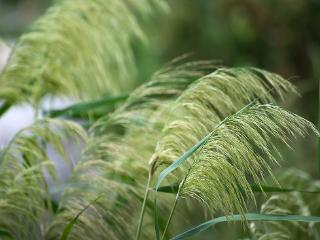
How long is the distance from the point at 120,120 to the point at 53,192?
0.32m

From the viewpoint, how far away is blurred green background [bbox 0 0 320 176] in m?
5.89

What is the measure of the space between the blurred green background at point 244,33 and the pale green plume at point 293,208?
122 inches

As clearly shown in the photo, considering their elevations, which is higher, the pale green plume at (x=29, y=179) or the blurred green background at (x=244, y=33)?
the pale green plume at (x=29, y=179)

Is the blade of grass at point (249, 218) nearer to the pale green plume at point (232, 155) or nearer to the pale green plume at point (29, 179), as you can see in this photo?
the pale green plume at point (232, 155)

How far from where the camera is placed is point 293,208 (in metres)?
2.59

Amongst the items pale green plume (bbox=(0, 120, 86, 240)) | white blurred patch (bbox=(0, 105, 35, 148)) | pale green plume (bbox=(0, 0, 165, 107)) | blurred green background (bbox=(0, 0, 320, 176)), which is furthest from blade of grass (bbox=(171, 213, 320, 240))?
blurred green background (bbox=(0, 0, 320, 176))

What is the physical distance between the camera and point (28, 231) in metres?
2.24

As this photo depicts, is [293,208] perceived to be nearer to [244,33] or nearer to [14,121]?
[14,121]

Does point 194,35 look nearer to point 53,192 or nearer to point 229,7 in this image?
point 229,7

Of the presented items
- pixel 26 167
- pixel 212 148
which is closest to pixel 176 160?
pixel 212 148

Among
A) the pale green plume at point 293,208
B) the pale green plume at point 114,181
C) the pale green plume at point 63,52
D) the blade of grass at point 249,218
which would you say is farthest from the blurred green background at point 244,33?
the blade of grass at point 249,218

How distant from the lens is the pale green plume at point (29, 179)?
2.22 meters

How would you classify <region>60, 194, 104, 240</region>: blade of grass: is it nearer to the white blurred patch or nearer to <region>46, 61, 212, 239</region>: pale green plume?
<region>46, 61, 212, 239</region>: pale green plume

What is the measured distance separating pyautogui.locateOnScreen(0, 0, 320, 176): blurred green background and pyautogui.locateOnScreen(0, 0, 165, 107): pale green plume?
2.90m
